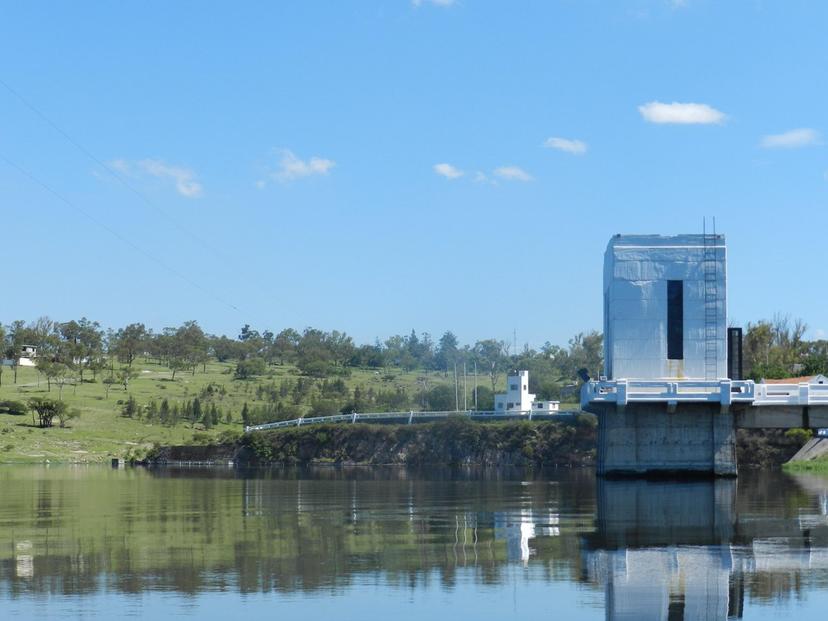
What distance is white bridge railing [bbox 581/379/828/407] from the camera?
62625 mm

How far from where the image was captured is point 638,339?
65188mm

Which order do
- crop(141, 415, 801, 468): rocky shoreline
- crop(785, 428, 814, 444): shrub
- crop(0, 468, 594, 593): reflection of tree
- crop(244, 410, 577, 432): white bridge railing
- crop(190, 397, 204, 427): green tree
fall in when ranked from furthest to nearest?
1. crop(190, 397, 204, 427): green tree
2. crop(244, 410, 577, 432): white bridge railing
3. crop(141, 415, 801, 468): rocky shoreline
4. crop(785, 428, 814, 444): shrub
5. crop(0, 468, 594, 593): reflection of tree

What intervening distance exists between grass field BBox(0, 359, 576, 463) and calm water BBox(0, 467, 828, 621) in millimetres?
63843

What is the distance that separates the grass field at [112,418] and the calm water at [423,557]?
209 ft

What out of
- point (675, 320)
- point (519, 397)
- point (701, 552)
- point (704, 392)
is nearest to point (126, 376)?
point (519, 397)

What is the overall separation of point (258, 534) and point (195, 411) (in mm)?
104346

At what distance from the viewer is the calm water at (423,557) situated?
22.5m

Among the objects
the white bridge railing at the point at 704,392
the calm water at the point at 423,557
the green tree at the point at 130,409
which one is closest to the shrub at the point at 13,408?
the green tree at the point at 130,409

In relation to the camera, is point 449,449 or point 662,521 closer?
point 662,521

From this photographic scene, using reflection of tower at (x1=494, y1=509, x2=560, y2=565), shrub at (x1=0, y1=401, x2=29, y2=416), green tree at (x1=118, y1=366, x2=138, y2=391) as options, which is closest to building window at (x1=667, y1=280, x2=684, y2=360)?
reflection of tower at (x1=494, y1=509, x2=560, y2=565)

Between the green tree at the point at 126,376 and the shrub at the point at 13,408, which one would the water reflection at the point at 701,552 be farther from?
the green tree at the point at 126,376

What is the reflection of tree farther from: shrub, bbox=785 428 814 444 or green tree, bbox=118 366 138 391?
green tree, bbox=118 366 138 391

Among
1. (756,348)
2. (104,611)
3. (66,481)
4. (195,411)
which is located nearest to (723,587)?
(104,611)

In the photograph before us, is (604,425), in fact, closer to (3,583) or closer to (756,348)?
(3,583)
